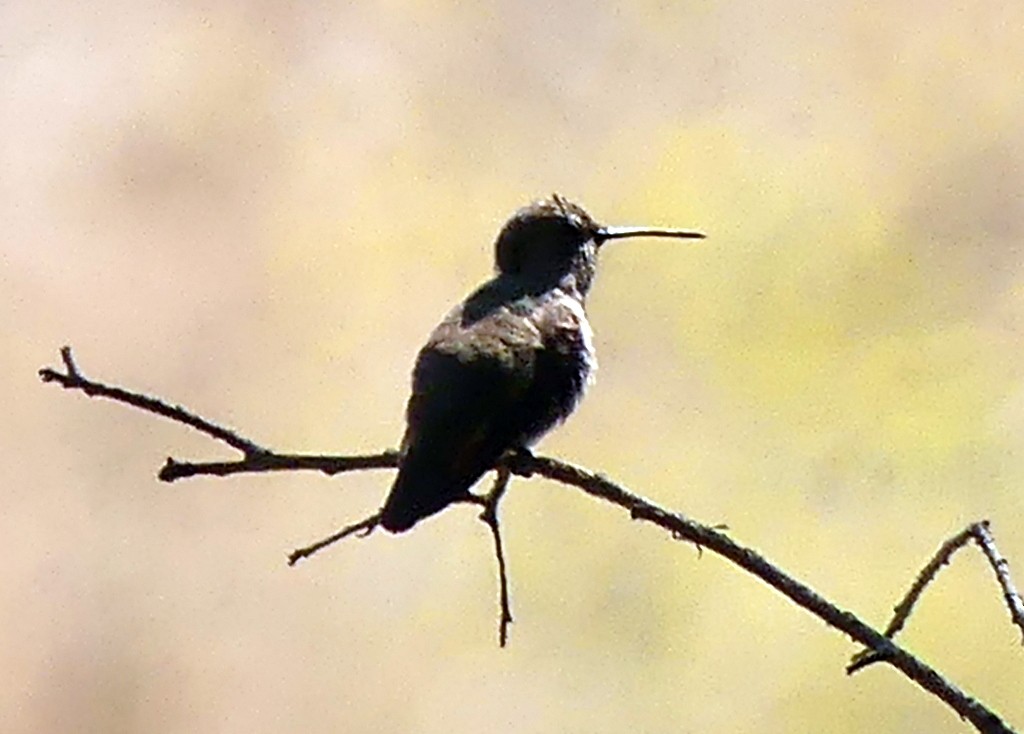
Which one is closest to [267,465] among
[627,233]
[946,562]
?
[946,562]

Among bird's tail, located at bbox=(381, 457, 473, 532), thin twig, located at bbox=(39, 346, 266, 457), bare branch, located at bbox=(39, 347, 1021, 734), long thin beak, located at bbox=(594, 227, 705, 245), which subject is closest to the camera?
bare branch, located at bbox=(39, 347, 1021, 734)

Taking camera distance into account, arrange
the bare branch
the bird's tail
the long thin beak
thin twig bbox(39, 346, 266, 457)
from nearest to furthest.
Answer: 1. the bare branch
2. thin twig bbox(39, 346, 266, 457)
3. the bird's tail
4. the long thin beak

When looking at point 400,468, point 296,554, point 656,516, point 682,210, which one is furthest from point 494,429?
point 682,210

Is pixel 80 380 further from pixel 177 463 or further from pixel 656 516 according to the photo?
pixel 656 516

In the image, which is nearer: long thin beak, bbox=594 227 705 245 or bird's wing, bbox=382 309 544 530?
bird's wing, bbox=382 309 544 530

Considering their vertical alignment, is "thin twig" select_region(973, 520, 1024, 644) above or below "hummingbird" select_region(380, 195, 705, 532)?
below

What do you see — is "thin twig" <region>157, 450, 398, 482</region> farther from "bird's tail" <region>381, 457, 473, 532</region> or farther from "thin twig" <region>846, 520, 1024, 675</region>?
"thin twig" <region>846, 520, 1024, 675</region>

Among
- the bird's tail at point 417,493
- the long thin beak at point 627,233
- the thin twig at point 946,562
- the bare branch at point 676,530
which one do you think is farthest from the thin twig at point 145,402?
the long thin beak at point 627,233

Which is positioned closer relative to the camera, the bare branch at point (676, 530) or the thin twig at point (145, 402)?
the bare branch at point (676, 530)

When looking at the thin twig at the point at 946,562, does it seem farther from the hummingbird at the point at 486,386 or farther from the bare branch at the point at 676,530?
the hummingbird at the point at 486,386

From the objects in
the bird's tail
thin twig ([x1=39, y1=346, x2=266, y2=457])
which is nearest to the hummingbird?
the bird's tail
